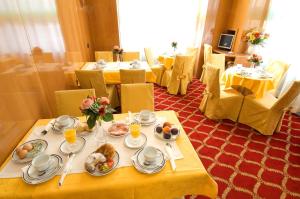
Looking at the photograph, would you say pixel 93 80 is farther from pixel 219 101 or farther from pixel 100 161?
pixel 219 101

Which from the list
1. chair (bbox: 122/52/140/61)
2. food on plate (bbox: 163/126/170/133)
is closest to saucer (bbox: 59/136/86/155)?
food on plate (bbox: 163/126/170/133)

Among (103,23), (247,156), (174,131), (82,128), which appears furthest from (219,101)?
(103,23)

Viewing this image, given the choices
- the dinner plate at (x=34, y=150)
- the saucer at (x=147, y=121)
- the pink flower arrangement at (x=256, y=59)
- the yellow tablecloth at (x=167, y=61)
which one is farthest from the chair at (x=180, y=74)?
the dinner plate at (x=34, y=150)

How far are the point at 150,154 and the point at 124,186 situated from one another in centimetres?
25

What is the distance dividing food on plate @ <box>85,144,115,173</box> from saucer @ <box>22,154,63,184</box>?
19cm

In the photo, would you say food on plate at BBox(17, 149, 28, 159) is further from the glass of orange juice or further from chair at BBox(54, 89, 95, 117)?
chair at BBox(54, 89, 95, 117)

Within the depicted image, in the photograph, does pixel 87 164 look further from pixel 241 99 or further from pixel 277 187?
pixel 241 99

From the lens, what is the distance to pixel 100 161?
1.13 m

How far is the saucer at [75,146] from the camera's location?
4.19 ft

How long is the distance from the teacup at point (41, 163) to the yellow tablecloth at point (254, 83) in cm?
274

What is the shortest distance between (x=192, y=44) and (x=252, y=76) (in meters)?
2.23

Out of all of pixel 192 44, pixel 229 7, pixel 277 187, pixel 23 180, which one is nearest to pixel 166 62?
pixel 192 44

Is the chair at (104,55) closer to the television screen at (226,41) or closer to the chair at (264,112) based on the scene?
the chair at (264,112)

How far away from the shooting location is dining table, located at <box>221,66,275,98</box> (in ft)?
8.86
